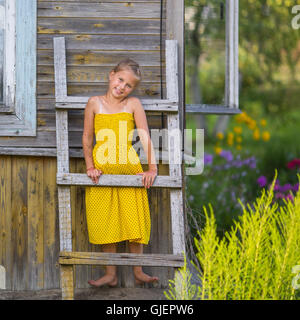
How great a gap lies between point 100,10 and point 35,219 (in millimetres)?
1672

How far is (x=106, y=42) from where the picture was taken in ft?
→ 13.1

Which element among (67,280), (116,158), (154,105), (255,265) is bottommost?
(67,280)

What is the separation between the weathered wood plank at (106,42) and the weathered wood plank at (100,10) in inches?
6.1

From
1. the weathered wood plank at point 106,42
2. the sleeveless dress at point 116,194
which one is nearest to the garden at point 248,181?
the sleeveless dress at point 116,194

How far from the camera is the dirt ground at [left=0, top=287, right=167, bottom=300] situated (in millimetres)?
3949

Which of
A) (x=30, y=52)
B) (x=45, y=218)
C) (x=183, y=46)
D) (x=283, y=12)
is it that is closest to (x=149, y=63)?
(x=183, y=46)

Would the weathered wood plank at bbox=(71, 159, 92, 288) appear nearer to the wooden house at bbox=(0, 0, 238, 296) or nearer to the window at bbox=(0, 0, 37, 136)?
the wooden house at bbox=(0, 0, 238, 296)

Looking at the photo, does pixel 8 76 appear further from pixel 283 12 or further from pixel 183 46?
pixel 283 12

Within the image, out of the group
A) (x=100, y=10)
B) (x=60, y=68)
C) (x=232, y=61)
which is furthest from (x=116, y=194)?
(x=232, y=61)

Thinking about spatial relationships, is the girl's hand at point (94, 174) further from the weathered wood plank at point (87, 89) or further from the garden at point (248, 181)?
the garden at point (248, 181)

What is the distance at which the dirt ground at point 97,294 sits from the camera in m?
3.95

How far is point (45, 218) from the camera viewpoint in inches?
161

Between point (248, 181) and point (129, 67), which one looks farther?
point (248, 181)

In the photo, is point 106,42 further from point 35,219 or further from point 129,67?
point 35,219
